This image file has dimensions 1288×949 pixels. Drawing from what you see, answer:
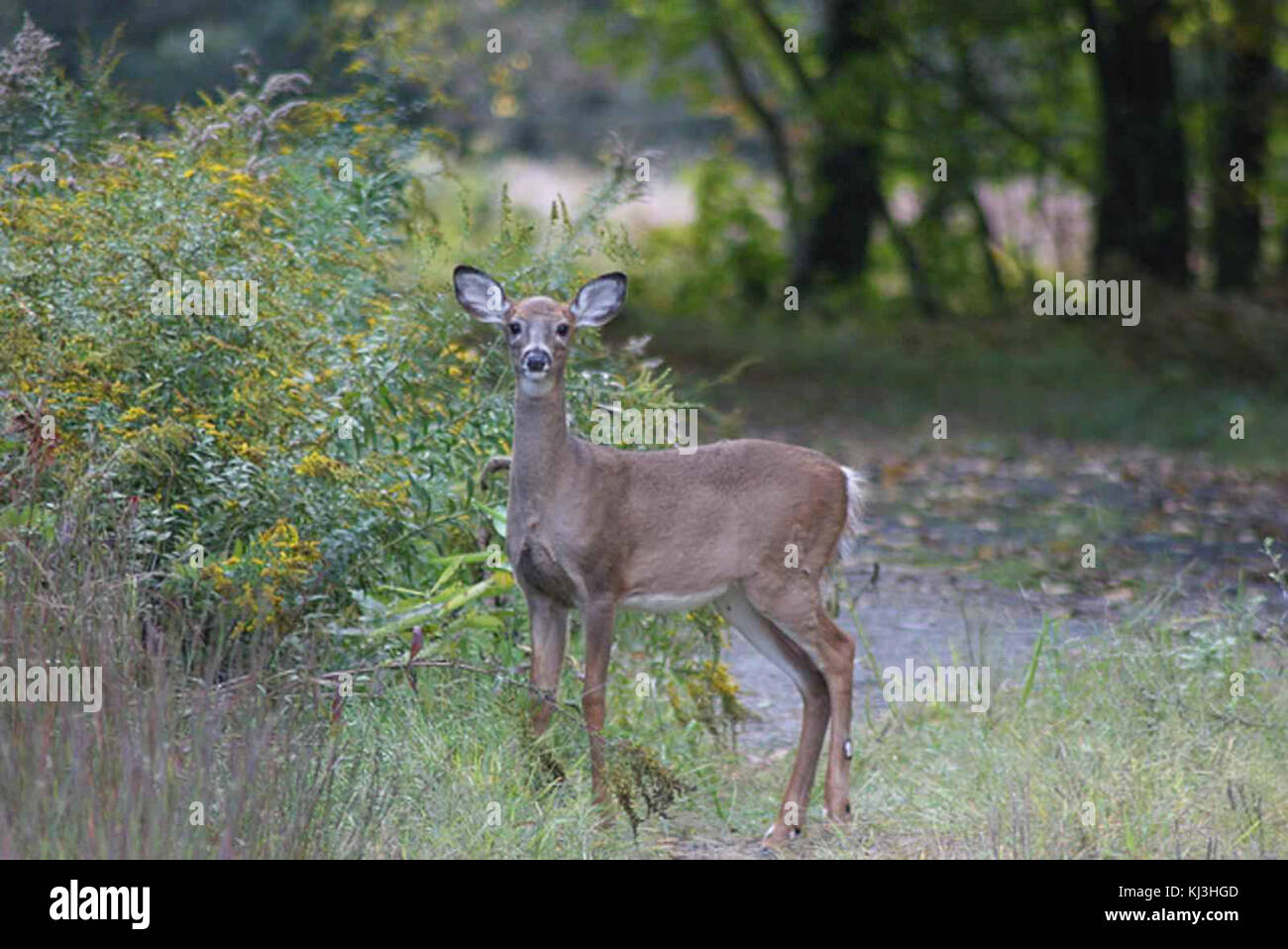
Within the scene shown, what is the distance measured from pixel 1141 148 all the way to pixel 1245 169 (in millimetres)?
1586

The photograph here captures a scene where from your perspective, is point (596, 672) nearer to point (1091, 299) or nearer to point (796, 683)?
point (796, 683)

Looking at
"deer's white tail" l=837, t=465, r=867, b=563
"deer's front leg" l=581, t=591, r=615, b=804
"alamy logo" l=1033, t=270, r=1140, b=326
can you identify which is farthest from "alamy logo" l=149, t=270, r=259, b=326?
"alamy logo" l=1033, t=270, r=1140, b=326

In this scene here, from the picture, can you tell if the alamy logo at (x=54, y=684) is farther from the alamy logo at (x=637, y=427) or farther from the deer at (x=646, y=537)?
the alamy logo at (x=637, y=427)

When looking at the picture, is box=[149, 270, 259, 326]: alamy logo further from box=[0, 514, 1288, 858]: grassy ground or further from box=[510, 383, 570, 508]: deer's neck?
box=[0, 514, 1288, 858]: grassy ground

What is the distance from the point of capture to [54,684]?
627cm

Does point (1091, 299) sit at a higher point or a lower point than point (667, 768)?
higher

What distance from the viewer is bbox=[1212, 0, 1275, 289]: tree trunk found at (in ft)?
75.5

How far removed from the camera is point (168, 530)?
7.65 metres

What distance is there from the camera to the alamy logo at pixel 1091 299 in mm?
21688

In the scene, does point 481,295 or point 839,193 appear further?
point 839,193
